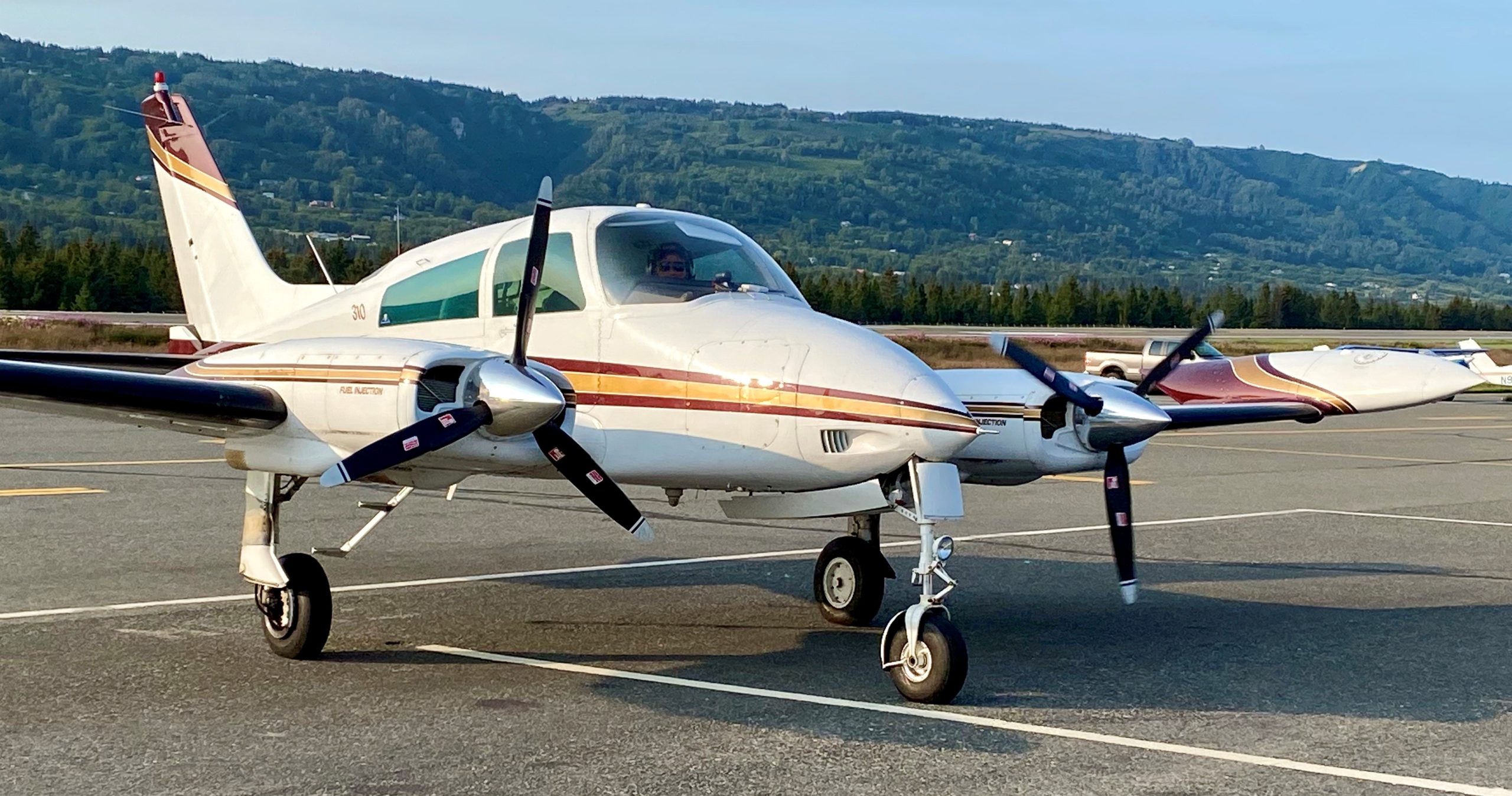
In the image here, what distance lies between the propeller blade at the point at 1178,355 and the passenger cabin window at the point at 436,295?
430 cm

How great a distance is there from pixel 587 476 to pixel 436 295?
2269 mm

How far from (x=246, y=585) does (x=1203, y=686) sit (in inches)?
268

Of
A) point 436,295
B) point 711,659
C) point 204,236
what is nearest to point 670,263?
point 436,295

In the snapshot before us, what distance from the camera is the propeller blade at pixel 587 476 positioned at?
7.95 m

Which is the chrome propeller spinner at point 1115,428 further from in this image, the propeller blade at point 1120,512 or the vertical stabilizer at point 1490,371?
the vertical stabilizer at point 1490,371

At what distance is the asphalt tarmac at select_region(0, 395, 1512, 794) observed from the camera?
21.1ft

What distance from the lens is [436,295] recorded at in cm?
960

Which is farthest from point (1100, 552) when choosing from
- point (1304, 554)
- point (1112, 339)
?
point (1112, 339)

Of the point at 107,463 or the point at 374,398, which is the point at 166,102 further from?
the point at 107,463

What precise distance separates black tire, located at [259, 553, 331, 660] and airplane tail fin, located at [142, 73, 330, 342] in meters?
4.20

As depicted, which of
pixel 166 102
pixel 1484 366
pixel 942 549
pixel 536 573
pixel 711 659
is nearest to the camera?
pixel 942 549

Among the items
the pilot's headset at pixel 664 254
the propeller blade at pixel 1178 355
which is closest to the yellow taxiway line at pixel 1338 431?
the propeller blade at pixel 1178 355

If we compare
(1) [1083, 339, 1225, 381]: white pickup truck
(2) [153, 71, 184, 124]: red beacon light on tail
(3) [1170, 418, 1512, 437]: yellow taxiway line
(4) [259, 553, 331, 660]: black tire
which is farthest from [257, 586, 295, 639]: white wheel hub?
(1) [1083, 339, 1225, 381]: white pickup truck

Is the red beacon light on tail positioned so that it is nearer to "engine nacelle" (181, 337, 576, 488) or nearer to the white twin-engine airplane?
the white twin-engine airplane
